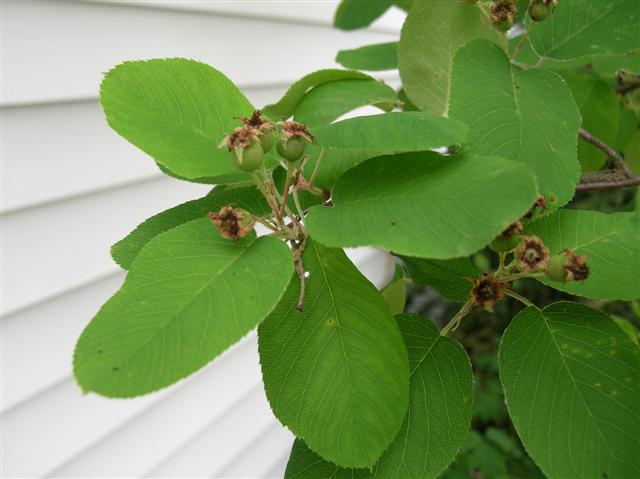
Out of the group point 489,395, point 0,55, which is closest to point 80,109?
point 0,55

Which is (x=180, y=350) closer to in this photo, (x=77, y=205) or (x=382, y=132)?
(x=382, y=132)

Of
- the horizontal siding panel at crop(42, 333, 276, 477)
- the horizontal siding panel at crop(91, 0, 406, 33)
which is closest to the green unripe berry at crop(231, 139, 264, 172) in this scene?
the horizontal siding panel at crop(91, 0, 406, 33)

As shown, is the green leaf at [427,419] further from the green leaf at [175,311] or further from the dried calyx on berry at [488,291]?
the green leaf at [175,311]

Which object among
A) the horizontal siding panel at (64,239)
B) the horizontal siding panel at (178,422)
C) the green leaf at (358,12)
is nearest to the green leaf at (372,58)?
the green leaf at (358,12)

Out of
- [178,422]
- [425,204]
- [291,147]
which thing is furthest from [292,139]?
[178,422]

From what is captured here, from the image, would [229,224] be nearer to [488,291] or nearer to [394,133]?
[394,133]
